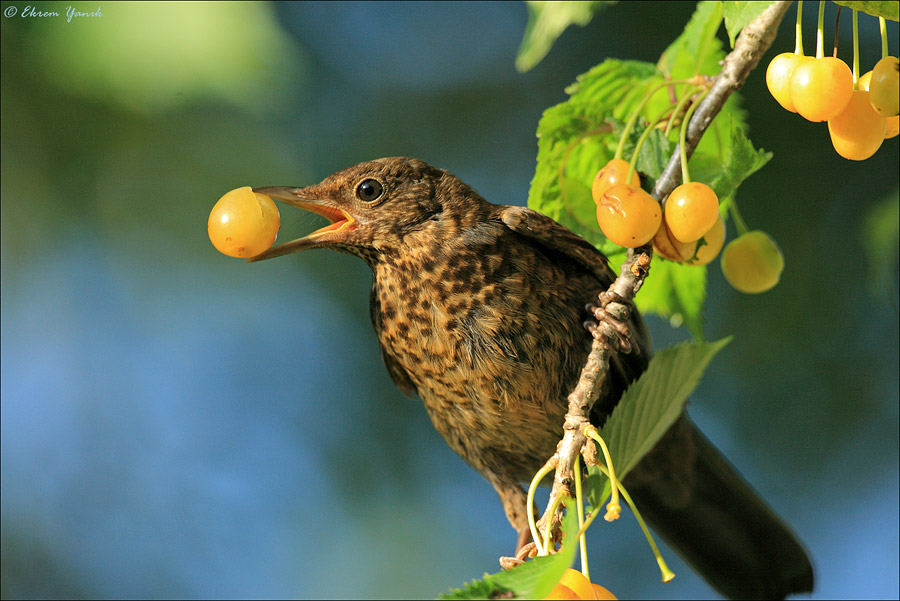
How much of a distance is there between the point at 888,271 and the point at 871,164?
2264 mm

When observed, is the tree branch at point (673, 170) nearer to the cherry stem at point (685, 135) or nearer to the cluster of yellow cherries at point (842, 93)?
the cherry stem at point (685, 135)

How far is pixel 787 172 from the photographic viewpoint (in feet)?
11.3

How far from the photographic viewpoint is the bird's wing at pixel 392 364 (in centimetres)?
161

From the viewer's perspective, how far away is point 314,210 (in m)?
1.55

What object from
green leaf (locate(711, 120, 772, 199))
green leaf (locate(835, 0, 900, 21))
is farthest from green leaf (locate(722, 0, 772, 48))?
green leaf (locate(835, 0, 900, 21))

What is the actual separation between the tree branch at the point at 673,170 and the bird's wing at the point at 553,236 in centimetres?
32

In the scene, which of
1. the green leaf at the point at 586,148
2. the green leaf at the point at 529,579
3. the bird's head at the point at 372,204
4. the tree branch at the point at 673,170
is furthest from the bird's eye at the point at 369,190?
the green leaf at the point at 529,579

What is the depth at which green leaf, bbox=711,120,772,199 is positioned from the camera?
1067 millimetres

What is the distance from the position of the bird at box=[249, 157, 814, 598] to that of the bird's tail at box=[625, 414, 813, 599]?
0.36 meters

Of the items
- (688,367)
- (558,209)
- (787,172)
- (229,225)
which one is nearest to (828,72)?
(688,367)

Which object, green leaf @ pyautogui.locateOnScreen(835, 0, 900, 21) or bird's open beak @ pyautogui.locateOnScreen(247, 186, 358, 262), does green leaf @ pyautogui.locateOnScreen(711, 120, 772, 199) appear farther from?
bird's open beak @ pyautogui.locateOnScreen(247, 186, 358, 262)

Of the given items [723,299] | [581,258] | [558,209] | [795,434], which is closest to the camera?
[558,209]

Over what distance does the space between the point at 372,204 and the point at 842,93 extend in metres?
0.89

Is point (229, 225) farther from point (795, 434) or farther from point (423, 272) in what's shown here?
point (795, 434)
